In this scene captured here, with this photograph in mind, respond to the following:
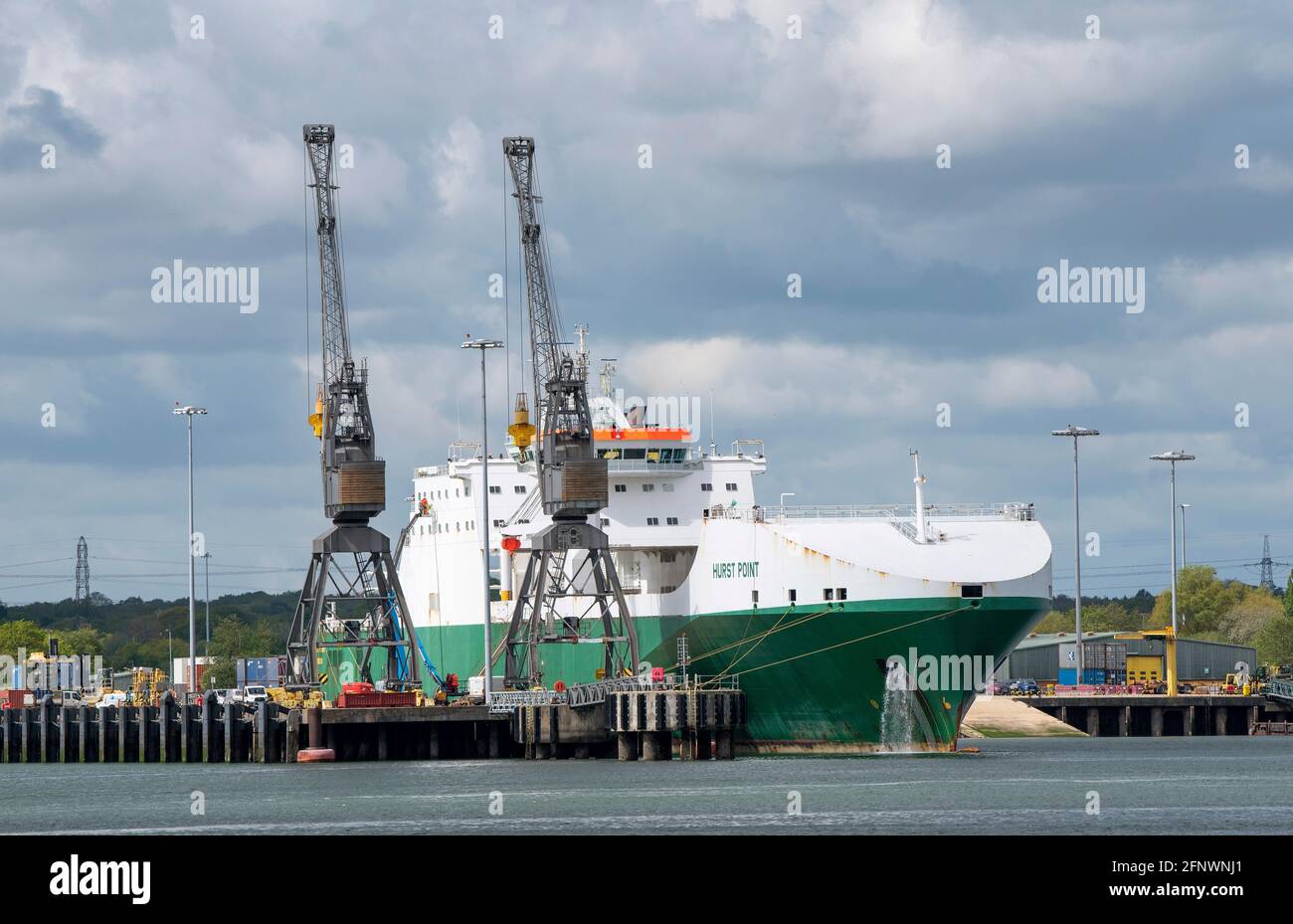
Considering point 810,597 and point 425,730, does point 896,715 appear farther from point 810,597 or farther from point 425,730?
point 425,730

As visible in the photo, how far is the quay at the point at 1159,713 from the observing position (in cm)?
10038

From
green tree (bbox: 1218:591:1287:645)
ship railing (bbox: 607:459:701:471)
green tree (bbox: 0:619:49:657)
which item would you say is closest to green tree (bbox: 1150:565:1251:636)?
green tree (bbox: 1218:591:1287:645)

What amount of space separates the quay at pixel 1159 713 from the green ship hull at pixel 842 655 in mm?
39068

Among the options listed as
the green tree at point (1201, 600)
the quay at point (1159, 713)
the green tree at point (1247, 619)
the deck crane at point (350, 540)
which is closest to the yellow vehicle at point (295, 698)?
the deck crane at point (350, 540)

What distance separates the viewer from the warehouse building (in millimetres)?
120375

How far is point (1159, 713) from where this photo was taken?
3959 inches

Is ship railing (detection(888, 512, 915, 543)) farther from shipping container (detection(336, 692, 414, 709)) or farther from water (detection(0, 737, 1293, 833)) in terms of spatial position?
shipping container (detection(336, 692, 414, 709))

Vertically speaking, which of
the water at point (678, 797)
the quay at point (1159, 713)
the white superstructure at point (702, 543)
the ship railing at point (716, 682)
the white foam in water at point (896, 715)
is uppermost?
the white superstructure at point (702, 543)

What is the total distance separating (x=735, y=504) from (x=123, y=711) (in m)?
23.9

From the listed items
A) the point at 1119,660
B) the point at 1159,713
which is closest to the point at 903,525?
the point at 1159,713

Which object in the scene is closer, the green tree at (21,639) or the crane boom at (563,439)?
the crane boom at (563,439)

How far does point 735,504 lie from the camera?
7169cm

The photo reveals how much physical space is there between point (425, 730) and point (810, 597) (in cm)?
1456

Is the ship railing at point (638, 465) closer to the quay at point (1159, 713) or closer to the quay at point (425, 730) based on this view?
the quay at point (425, 730)
